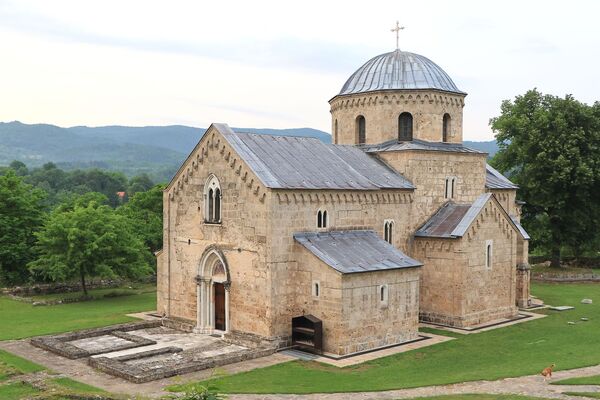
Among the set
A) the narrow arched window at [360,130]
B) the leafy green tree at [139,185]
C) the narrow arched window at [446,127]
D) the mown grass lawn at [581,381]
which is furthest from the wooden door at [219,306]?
the leafy green tree at [139,185]

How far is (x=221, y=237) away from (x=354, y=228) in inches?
258

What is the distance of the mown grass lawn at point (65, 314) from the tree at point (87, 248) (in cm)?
186

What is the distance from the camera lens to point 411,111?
120ft

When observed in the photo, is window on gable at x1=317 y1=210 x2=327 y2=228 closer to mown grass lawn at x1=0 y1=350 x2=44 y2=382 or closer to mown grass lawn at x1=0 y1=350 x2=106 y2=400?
mown grass lawn at x1=0 y1=350 x2=106 y2=400

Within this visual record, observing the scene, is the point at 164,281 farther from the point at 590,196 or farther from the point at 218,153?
the point at 590,196

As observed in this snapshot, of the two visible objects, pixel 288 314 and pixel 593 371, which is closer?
pixel 593 371

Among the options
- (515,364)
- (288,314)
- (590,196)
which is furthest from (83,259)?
(590,196)

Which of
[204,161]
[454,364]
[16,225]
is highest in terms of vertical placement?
[204,161]

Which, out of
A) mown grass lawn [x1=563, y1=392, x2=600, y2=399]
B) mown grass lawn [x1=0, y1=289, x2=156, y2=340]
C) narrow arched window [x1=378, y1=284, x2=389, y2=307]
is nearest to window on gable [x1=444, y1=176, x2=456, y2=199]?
narrow arched window [x1=378, y1=284, x2=389, y2=307]

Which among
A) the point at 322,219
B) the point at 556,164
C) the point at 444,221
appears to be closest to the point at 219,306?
the point at 322,219

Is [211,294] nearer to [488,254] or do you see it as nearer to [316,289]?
[316,289]

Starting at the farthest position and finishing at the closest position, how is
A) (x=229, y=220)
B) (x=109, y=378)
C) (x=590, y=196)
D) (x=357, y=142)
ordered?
(x=590, y=196) → (x=357, y=142) → (x=229, y=220) → (x=109, y=378)

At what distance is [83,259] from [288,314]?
16498 millimetres

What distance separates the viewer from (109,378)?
23016mm
